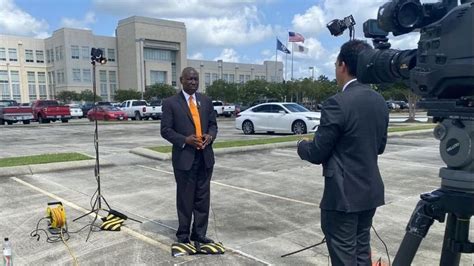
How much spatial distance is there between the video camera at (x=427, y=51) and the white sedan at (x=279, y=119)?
13.9 m

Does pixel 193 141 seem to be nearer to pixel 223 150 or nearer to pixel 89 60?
pixel 223 150

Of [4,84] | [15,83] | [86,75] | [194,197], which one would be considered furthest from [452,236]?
[15,83]

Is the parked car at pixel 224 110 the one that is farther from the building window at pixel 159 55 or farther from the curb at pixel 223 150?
the building window at pixel 159 55

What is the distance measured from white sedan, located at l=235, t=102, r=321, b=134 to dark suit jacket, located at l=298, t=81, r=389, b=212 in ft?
44.2

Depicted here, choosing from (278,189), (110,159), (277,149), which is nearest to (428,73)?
(278,189)

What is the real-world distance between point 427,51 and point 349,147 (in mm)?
843

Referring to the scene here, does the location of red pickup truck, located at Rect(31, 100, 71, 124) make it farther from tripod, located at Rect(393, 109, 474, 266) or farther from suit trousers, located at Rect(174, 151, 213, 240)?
tripod, located at Rect(393, 109, 474, 266)

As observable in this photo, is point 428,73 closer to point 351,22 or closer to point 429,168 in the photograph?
point 351,22

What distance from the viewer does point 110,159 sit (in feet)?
33.3

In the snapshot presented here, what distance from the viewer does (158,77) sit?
91.1 meters

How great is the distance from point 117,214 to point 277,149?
7589mm

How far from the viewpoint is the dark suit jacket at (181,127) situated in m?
4.37

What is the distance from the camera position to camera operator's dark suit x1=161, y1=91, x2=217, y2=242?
4.39 meters

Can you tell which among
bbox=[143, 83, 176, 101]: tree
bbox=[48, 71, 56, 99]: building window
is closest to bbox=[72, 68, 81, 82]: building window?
bbox=[48, 71, 56, 99]: building window
